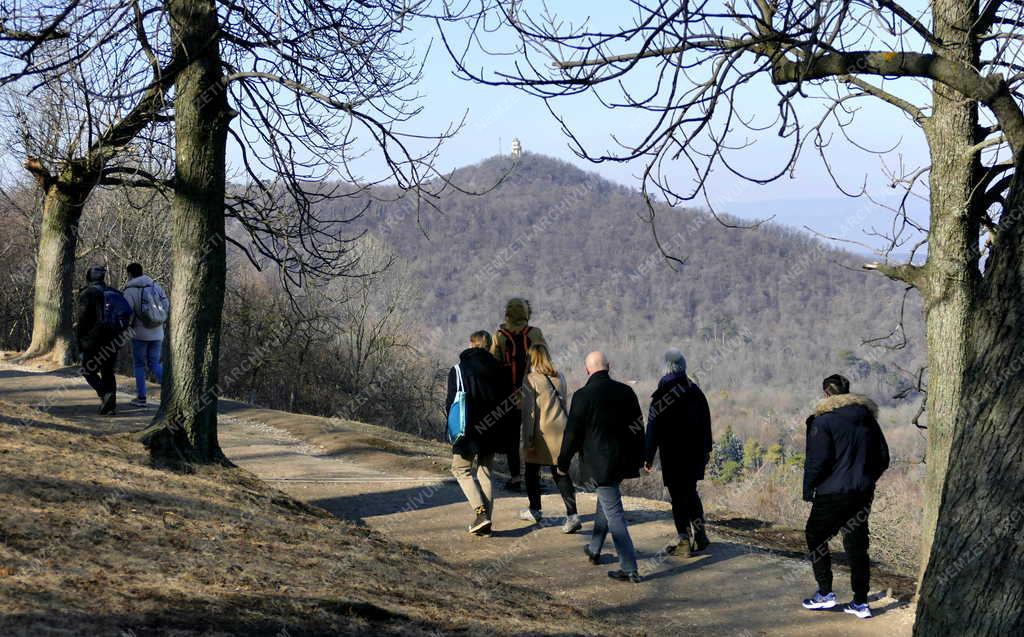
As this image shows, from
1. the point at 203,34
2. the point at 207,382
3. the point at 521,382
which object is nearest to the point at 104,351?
the point at 207,382

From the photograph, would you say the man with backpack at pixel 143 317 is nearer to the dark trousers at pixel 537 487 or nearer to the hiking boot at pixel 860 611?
the dark trousers at pixel 537 487

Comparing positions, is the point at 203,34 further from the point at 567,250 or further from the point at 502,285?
the point at 567,250

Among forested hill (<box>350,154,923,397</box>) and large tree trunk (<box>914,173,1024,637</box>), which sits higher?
forested hill (<box>350,154,923,397</box>)

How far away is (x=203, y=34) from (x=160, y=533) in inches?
200

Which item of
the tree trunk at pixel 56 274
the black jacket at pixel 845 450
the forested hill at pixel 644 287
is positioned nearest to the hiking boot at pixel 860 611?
the black jacket at pixel 845 450

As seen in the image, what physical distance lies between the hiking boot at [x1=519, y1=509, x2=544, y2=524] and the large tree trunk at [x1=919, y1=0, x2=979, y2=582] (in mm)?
3469

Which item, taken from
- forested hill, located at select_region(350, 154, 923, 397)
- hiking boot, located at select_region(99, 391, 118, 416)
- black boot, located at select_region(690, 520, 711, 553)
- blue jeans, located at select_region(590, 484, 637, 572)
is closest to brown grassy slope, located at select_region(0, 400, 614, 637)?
blue jeans, located at select_region(590, 484, 637, 572)

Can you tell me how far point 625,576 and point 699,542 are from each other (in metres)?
1.23

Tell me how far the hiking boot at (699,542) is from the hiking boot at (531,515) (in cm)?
148

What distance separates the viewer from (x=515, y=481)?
37.8 ft

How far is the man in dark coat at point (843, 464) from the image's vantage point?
760cm

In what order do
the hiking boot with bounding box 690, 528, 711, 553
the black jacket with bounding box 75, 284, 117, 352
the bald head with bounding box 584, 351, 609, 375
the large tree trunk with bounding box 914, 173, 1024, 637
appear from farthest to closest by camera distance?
the black jacket with bounding box 75, 284, 117, 352, the hiking boot with bounding box 690, 528, 711, 553, the bald head with bounding box 584, 351, 609, 375, the large tree trunk with bounding box 914, 173, 1024, 637

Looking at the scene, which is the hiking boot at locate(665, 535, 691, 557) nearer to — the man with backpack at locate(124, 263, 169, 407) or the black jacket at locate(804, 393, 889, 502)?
the black jacket at locate(804, 393, 889, 502)

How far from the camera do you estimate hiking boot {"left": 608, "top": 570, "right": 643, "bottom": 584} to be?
27.5 ft
